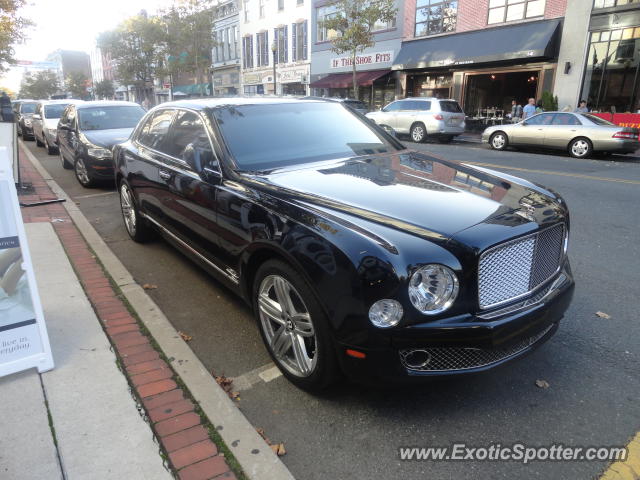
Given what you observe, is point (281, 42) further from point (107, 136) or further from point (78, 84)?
point (78, 84)

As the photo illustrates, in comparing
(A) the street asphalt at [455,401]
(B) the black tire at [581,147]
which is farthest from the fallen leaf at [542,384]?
(B) the black tire at [581,147]

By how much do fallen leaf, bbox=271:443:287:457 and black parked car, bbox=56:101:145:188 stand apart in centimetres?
771

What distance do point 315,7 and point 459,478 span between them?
36569 millimetres

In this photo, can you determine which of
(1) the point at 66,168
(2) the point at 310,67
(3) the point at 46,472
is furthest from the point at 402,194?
(2) the point at 310,67

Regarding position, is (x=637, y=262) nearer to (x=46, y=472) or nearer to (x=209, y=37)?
(x=46, y=472)

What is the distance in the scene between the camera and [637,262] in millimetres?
4832

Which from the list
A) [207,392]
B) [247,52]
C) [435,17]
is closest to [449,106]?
[435,17]

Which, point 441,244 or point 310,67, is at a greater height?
point 310,67

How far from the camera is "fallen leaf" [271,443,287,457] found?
2.37m

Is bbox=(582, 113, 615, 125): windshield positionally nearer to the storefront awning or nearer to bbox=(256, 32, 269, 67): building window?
the storefront awning

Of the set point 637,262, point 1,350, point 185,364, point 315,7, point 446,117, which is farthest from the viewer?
point 315,7

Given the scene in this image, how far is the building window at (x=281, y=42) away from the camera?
1513 inches

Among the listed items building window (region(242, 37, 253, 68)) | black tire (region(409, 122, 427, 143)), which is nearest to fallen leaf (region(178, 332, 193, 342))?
black tire (region(409, 122, 427, 143))

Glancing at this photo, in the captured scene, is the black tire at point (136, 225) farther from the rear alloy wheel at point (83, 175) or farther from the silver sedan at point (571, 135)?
the silver sedan at point (571, 135)
